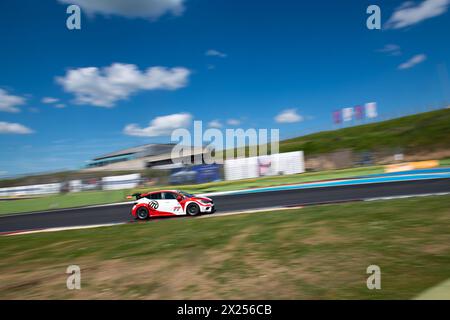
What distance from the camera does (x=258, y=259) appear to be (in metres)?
5.59

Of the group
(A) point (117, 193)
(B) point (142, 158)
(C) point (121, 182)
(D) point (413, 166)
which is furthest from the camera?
(B) point (142, 158)

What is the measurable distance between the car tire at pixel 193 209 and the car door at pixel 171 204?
0.33 meters

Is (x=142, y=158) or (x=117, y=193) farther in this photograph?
(x=142, y=158)

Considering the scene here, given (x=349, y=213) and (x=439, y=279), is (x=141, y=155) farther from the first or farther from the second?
(x=439, y=279)

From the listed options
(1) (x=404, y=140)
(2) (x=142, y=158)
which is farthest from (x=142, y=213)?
(2) (x=142, y=158)

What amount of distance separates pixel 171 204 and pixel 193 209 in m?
1.00

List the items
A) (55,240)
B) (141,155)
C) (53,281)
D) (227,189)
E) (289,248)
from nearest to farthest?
(53,281) → (289,248) → (55,240) → (227,189) → (141,155)

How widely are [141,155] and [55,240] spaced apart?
49784mm

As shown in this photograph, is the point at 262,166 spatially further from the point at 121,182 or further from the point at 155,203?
the point at 155,203

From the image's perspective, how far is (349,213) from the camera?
917cm

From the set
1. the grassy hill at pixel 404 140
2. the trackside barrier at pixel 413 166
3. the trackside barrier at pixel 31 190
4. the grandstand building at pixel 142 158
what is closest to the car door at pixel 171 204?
the trackside barrier at pixel 31 190

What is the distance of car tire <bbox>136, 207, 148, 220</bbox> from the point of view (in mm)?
12820

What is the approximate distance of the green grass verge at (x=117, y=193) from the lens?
22.0 metres
